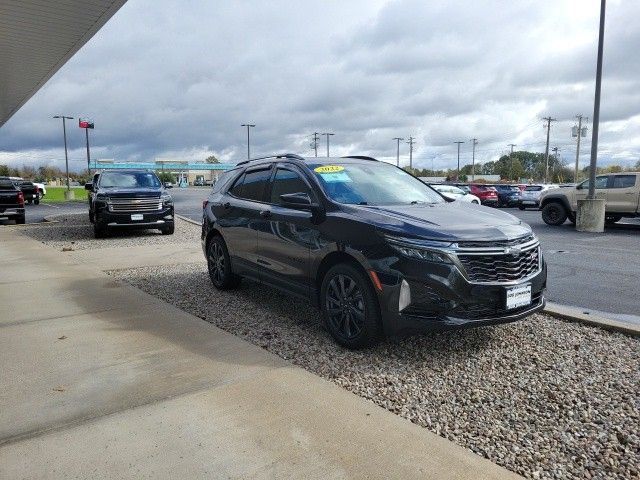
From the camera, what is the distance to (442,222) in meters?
4.08

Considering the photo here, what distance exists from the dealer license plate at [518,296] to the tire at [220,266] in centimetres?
358

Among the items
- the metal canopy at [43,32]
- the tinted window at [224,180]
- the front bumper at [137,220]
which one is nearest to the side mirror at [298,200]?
the tinted window at [224,180]

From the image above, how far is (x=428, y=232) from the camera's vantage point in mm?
3883

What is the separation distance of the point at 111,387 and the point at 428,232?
8.59 feet

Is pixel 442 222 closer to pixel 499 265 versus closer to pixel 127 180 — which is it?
pixel 499 265

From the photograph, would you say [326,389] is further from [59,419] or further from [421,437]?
[59,419]

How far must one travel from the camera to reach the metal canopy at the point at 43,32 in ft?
32.6

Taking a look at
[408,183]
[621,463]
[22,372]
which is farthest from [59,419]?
[408,183]

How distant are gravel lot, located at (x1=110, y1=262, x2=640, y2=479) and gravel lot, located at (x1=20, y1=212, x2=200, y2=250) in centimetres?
707

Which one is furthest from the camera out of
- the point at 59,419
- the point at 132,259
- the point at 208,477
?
the point at 132,259

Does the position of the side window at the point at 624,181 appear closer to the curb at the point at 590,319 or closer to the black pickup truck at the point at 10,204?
the curb at the point at 590,319

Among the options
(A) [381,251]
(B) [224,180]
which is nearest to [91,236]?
(B) [224,180]

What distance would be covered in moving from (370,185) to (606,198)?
1305 cm

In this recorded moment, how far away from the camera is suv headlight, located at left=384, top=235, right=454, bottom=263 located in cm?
379
